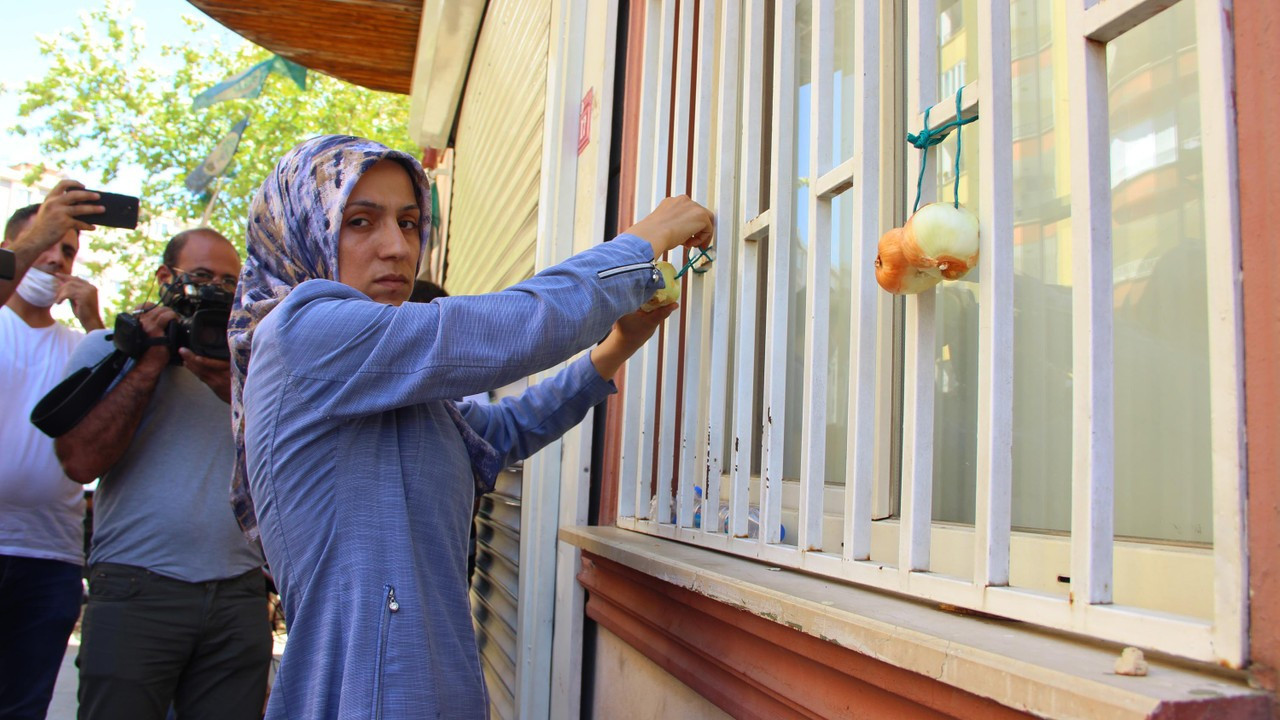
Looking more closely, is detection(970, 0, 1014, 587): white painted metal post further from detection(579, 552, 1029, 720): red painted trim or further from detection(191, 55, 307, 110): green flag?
detection(191, 55, 307, 110): green flag

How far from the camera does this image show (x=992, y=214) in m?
1.02

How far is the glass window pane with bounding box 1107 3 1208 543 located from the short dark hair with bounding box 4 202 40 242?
3.24 metres

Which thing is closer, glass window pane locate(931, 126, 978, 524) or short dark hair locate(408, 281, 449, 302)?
glass window pane locate(931, 126, 978, 524)

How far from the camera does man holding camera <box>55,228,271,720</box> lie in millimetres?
2420

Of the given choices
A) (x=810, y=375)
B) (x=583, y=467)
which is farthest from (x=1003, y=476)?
(x=583, y=467)

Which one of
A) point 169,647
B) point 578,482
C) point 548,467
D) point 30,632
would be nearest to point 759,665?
point 578,482

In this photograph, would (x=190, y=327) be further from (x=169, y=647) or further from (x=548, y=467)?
(x=548, y=467)

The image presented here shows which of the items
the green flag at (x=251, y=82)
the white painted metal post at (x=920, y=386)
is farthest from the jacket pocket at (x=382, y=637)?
the green flag at (x=251, y=82)

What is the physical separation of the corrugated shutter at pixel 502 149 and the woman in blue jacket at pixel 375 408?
152 centimetres

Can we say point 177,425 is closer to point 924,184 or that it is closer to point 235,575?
point 235,575

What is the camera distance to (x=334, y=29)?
19.9 feet

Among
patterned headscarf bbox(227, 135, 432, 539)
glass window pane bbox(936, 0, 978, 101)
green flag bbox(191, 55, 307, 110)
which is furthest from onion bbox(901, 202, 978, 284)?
green flag bbox(191, 55, 307, 110)

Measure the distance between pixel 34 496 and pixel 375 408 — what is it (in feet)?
6.99

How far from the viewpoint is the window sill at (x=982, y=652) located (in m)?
0.67
